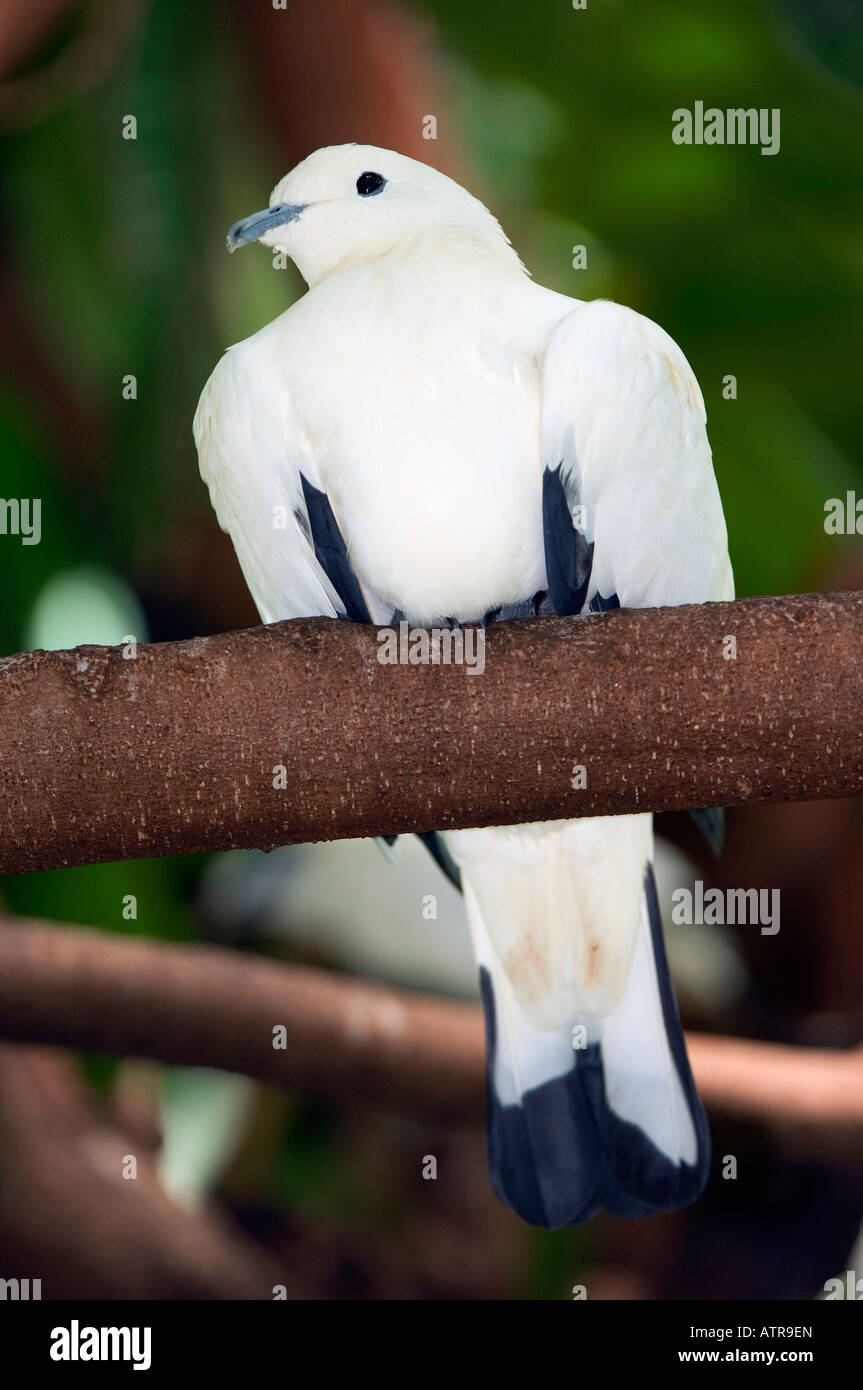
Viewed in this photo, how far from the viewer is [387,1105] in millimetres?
2441

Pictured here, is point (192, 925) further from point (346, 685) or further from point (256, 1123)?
point (346, 685)

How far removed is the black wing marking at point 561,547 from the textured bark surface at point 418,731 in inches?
9.1

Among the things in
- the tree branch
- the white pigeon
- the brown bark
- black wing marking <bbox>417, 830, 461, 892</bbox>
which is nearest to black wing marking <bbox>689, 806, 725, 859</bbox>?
the white pigeon

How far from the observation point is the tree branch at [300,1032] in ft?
7.17

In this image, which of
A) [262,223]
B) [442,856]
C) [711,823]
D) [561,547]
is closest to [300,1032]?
[442,856]

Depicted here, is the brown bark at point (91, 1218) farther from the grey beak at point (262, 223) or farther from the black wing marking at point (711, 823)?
the grey beak at point (262, 223)

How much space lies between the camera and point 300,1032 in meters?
2.33

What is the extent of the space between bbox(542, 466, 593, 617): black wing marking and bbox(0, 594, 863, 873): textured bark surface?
9.1 inches

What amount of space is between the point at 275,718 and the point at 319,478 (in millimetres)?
461

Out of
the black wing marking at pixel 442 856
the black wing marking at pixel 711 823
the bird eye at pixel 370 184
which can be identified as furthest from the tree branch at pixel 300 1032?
the bird eye at pixel 370 184

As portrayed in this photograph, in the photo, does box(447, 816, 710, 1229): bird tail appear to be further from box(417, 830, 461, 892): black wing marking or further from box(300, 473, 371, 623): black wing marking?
box(300, 473, 371, 623): black wing marking

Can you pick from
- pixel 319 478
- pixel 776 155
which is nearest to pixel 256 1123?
pixel 319 478

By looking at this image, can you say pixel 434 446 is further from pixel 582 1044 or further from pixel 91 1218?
pixel 91 1218

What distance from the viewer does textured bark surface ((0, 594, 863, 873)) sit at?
134 cm
